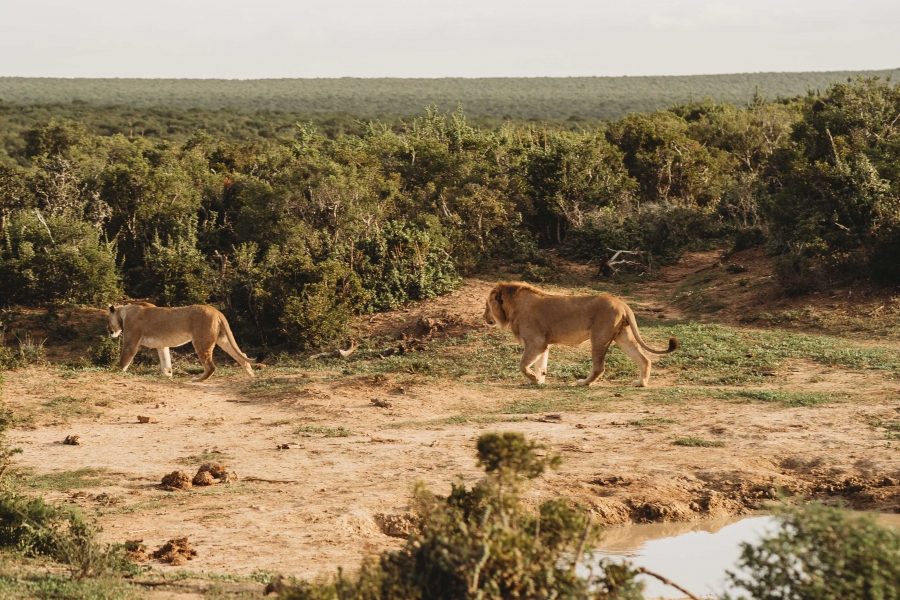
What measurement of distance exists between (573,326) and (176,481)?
20.2 ft

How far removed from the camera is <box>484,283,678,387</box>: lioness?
14398mm

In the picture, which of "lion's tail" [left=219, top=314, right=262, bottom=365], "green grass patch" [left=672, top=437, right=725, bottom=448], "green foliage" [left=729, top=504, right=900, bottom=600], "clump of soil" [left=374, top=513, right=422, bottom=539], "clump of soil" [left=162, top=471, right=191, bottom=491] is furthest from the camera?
"lion's tail" [left=219, top=314, right=262, bottom=365]

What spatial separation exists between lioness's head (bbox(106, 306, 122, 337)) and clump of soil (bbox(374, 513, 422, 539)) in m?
8.90

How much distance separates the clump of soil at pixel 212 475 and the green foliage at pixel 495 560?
4.80 metres

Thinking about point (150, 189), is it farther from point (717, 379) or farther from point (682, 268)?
point (717, 379)

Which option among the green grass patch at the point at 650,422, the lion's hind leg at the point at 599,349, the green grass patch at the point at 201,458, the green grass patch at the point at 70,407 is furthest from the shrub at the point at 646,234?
the green grass patch at the point at 201,458

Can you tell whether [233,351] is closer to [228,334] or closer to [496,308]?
[228,334]

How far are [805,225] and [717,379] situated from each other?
6.94 metres

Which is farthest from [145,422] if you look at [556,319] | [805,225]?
[805,225]

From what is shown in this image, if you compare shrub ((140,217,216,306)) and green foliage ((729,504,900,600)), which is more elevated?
green foliage ((729,504,900,600))

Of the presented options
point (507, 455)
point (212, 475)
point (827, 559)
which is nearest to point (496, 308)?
point (212, 475)

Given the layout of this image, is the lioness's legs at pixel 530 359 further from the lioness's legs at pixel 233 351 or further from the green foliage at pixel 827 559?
the green foliage at pixel 827 559

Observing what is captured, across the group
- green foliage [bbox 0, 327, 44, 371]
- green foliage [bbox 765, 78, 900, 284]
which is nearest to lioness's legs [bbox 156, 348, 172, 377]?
green foliage [bbox 0, 327, 44, 371]

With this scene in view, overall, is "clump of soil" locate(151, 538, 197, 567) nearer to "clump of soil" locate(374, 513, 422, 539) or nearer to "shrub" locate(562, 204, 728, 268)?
"clump of soil" locate(374, 513, 422, 539)
